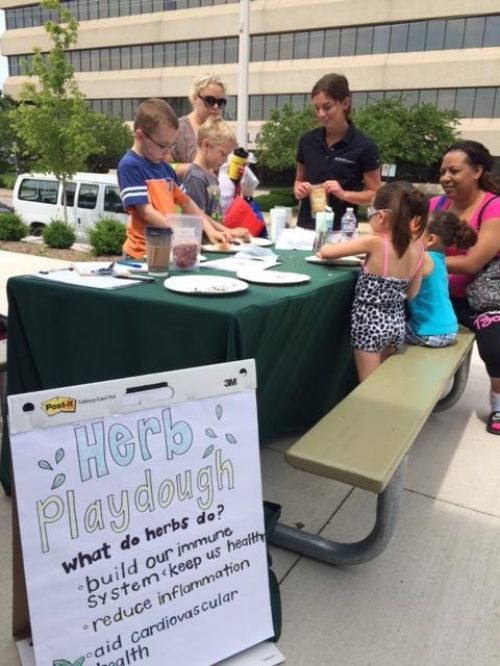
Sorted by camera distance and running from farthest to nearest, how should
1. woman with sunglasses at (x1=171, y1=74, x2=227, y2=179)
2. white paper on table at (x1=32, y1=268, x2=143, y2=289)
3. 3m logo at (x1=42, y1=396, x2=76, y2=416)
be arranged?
1. woman with sunglasses at (x1=171, y1=74, x2=227, y2=179)
2. white paper on table at (x1=32, y1=268, x2=143, y2=289)
3. 3m logo at (x1=42, y1=396, x2=76, y2=416)

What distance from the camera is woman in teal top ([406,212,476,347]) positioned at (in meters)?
3.24

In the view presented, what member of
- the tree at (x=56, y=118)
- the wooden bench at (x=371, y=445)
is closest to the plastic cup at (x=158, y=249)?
the wooden bench at (x=371, y=445)

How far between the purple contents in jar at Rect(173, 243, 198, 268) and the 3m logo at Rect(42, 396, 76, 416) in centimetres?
132

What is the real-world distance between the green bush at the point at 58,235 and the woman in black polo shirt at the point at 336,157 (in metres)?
8.19

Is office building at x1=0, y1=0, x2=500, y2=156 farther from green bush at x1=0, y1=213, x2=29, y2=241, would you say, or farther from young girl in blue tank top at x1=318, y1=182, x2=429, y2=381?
young girl in blue tank top at x1=318, y1=182, x2=429, y2=381

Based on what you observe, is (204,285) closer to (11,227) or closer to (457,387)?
(457,387)

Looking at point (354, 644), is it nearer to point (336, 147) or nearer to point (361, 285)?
point (361, 285)

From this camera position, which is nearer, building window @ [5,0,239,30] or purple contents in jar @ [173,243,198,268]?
purple contents in jar @ [173,243,198,268]

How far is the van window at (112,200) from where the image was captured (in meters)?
12.5

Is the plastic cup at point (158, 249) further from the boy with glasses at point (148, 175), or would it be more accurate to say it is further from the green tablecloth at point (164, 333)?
the boy with glasses at point (148, 175)

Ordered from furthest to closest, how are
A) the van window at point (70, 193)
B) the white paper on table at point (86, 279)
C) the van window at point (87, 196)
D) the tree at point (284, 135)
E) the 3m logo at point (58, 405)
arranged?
the tree at point (284, 135)
the van window at point (70, 193)
the van window at point (87, 196)
the white paper on table at point (86, 279)
the 3m logo at point (58, 405)

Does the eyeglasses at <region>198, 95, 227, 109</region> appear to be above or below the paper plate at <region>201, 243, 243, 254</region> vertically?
above

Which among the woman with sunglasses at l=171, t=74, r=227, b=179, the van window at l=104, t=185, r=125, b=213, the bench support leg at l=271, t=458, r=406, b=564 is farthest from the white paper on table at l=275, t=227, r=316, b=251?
the van window at l=104, t=185, r=125, b=213

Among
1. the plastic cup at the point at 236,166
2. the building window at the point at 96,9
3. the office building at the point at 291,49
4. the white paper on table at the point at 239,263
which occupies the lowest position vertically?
the white paper on table at the point at 239,263
